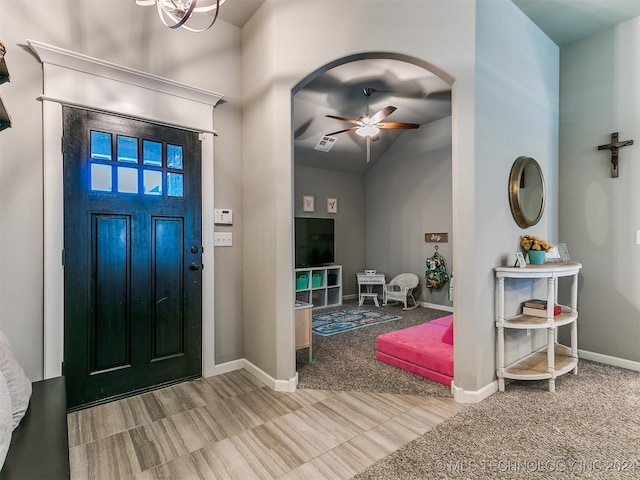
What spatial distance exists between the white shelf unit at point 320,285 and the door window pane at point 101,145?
3.56 metres

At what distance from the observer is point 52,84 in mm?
2094

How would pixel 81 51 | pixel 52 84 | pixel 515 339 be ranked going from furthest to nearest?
pixel 515 339 < pixel 81 51 < pixel 52 84

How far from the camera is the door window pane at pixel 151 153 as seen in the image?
2.45 m

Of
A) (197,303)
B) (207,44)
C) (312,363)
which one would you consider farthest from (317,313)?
(207,44)

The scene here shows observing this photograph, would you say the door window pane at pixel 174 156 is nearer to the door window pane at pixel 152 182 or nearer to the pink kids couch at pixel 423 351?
the door window pane at pixel 152 182

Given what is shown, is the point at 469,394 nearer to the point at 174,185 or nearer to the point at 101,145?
the point at 174,185

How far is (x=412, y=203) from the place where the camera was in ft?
19.5

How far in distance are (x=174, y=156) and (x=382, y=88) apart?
9.41 ft

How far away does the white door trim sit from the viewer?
209cm

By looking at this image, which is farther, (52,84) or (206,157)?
(206,157)

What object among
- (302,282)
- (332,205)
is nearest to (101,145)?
(302,282)

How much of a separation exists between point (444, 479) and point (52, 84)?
3240 millimetres

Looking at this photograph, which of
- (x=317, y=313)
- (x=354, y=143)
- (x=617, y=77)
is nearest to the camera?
(x=617, y=77)

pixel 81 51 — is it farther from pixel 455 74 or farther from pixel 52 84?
pixel 455 74
